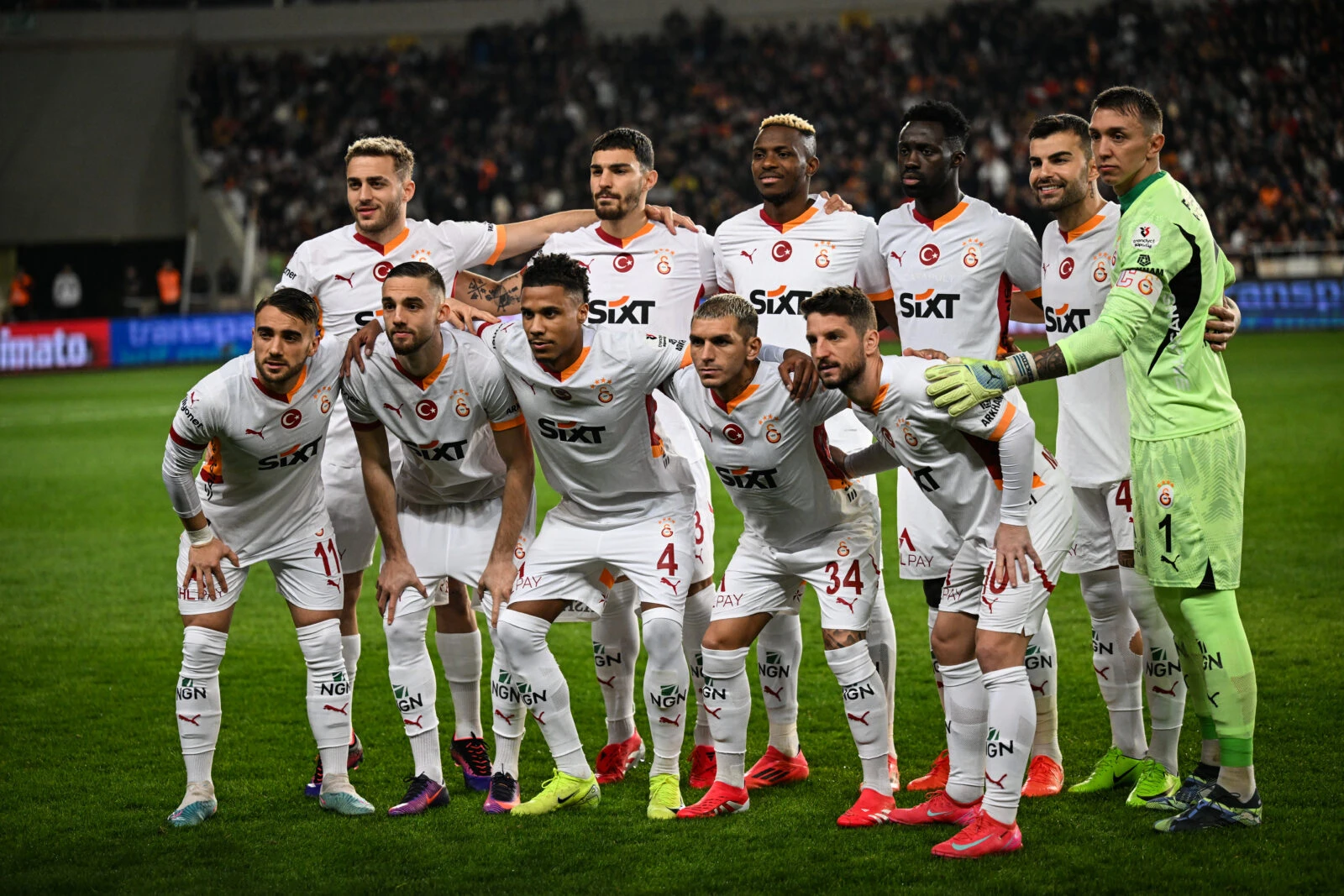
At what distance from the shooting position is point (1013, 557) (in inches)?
192

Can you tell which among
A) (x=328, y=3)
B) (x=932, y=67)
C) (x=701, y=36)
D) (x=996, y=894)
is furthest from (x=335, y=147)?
(x=996, y=894)

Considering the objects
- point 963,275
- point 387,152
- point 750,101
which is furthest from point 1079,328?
point 750,101

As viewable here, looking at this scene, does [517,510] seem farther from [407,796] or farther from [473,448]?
[407,796]

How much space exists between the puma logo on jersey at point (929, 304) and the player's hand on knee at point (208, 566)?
313cm

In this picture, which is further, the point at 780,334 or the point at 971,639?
the point at 780,334

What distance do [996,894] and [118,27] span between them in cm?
3673

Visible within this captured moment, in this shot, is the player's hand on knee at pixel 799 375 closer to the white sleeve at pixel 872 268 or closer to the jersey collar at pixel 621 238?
the white sleeve at pixel 872 268

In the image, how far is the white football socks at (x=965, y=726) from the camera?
5.14 meters

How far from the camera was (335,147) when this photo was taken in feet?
112

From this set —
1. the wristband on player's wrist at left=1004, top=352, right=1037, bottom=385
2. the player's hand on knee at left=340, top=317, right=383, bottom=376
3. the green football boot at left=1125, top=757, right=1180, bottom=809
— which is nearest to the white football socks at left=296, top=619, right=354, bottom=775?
the player's hand on knee at left=340, top=317, right=383, bottom=376

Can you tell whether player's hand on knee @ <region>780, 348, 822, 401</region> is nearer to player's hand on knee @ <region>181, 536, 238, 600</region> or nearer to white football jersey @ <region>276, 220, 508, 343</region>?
white football jersey @ <region>276, 220, 508, 343</region>

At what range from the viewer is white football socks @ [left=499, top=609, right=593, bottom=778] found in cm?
552

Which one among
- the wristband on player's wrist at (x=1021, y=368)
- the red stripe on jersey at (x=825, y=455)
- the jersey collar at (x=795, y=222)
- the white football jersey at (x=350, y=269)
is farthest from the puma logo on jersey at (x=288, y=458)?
the wristband on player's wrist at (x=1021, y=368)

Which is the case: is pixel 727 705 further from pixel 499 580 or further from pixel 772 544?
pixel 499 580
